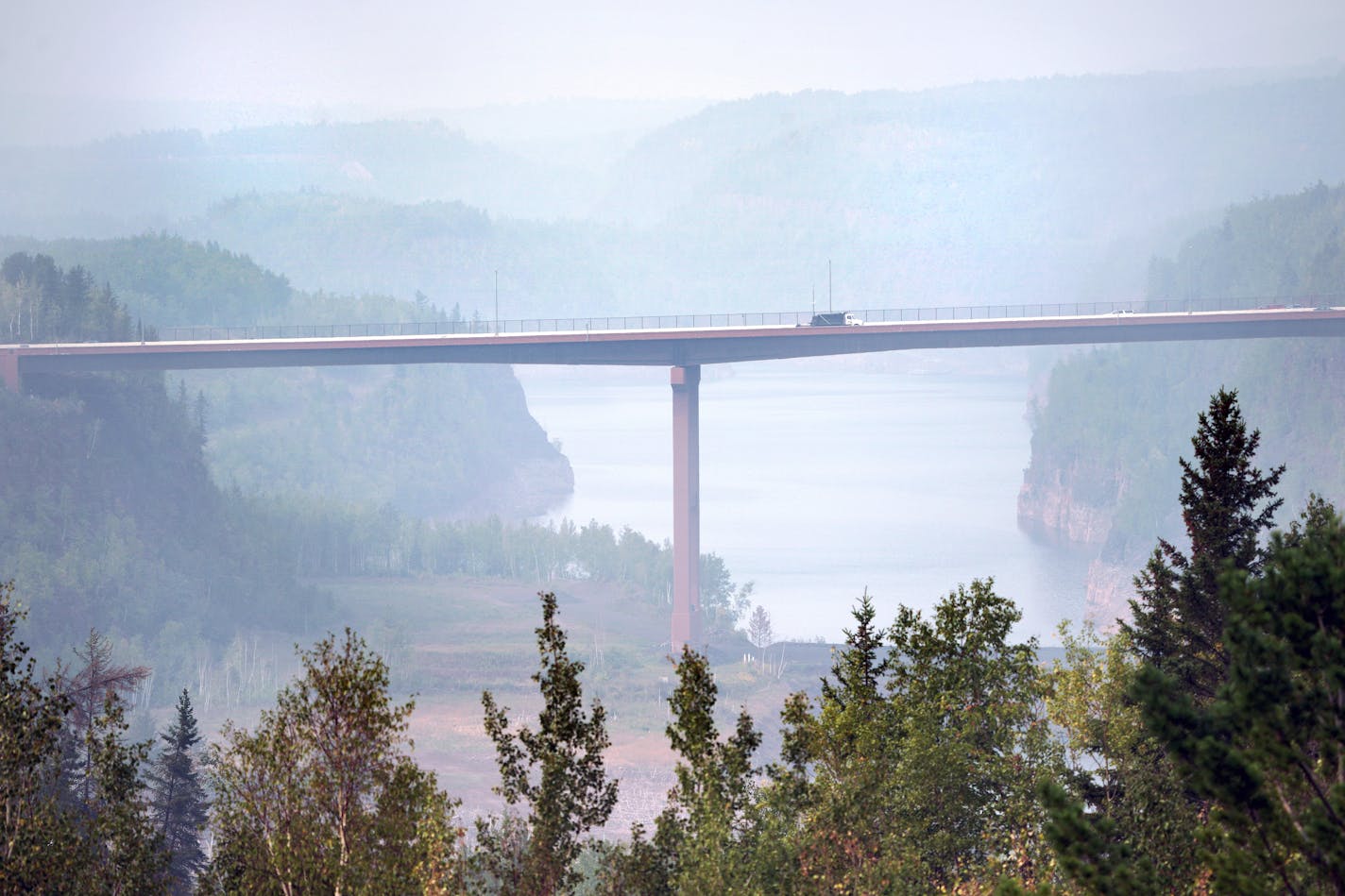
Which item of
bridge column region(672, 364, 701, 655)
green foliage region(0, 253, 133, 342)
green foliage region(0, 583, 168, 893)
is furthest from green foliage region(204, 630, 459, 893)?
green foliage region(0, 253, 133, 342)

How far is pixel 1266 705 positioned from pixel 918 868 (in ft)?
37.9

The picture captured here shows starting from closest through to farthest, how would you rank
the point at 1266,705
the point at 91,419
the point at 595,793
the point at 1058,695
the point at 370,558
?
the point at 1266,705, the point at 595,793, the point at 1058,695, the point at 91,419, the point at 370,558

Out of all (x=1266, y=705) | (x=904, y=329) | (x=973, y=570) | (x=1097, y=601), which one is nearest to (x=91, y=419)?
(x=904, y=329)

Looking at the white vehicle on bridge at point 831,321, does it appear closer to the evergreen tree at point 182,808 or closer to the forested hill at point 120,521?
the forested hill at point 120,521

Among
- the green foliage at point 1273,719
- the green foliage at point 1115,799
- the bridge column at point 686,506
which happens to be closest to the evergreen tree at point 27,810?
the green foliage at point 1115,799

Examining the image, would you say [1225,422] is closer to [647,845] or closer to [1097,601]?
[647,845]

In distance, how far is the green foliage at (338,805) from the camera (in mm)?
23750

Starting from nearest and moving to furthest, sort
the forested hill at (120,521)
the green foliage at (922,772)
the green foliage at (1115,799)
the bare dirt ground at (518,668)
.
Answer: the green foliage at (1115,799) < the green foliage at (922,772) < the bare dirt ground at (518,668) < the forested hill at (120,521)

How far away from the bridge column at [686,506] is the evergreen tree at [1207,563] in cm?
8205

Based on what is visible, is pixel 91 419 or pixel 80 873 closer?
pixel 80 873

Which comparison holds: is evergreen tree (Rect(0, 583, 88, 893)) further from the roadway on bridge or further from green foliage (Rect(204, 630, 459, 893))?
the roadway on bridge

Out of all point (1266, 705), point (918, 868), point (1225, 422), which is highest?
point (1225, 422)

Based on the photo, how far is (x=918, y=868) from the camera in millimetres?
27266

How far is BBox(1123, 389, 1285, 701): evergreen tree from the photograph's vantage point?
1152 inches
